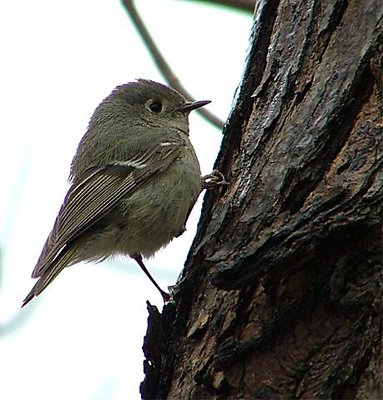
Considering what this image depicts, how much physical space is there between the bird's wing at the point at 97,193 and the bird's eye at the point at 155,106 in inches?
23.7

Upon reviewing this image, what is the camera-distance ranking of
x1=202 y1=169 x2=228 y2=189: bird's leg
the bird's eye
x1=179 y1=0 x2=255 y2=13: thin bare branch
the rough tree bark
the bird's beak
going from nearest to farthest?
the rough tree bark → x1=202 y1=169 x2=228 y2=189: bird's leg → x1=179 y1=0 x2=255 y2=13: thin bare branch → the bird's beak → the bird's eye

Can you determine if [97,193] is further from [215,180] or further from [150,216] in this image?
[215,180]

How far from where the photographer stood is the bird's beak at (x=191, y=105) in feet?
15.3

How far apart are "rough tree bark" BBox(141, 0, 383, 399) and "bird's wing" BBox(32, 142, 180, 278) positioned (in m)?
1.32

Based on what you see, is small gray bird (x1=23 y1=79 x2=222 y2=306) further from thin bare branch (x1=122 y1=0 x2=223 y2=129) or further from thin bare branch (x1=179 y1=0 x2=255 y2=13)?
thin bare branch (x1=179 y1=0 x2=255 y2=13)

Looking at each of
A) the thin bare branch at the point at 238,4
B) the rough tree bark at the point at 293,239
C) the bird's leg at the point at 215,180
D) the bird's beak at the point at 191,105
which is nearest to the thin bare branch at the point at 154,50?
the bird's beak at the point at 191,105

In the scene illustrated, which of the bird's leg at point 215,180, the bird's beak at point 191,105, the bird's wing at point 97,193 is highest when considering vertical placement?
the bird's beak at point 191,105

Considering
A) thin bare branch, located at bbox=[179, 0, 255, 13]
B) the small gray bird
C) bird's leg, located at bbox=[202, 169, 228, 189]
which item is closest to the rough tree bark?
bird's leg, located at bbox=[202, 169, 228, 189]

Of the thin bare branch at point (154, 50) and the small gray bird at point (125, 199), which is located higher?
the thin bare branch at point (154, 50)

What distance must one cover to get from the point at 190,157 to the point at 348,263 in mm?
2519

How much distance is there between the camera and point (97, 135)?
4988 millimetres

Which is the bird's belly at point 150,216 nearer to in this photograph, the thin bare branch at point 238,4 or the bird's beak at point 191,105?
the bird's beak at point 191,105

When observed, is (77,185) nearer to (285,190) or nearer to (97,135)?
(97,135)

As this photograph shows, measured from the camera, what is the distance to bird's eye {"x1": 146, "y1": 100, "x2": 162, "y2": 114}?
5.14m
